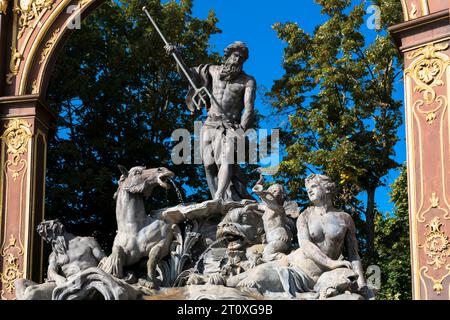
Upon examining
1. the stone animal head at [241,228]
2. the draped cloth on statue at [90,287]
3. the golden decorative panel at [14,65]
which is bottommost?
the draped cloth on statue at [90,287]

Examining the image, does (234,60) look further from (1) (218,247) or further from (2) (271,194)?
(1) (218,247)

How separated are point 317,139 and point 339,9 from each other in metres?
2.85

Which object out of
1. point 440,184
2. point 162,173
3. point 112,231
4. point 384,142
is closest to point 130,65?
point 112,231

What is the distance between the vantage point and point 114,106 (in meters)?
18.5

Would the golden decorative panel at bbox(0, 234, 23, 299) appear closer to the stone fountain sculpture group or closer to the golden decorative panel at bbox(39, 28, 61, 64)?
the stone fountain sculpture group

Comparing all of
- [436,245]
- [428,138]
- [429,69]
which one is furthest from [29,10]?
[436,245]

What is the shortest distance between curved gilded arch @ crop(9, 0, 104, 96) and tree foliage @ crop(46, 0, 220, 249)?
400 centimetres

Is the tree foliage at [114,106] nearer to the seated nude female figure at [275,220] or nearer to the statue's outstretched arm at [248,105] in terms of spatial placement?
the statue's outstretched arm at [248,105]

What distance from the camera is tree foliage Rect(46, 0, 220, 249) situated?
57.2 feet

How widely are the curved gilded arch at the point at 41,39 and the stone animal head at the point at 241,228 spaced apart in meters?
3.89

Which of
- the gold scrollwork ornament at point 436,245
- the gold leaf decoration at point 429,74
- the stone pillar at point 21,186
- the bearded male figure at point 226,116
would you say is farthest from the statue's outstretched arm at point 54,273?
the gold leaf decoration at point 429,74

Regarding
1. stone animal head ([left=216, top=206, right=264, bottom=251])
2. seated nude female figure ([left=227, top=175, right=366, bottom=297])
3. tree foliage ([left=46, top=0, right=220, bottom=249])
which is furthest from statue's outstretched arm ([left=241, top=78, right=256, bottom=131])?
tree foliage ([left=46, top=0, right=220, bottom=249])

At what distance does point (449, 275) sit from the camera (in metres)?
10.2

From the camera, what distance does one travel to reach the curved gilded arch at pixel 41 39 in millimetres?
13258
